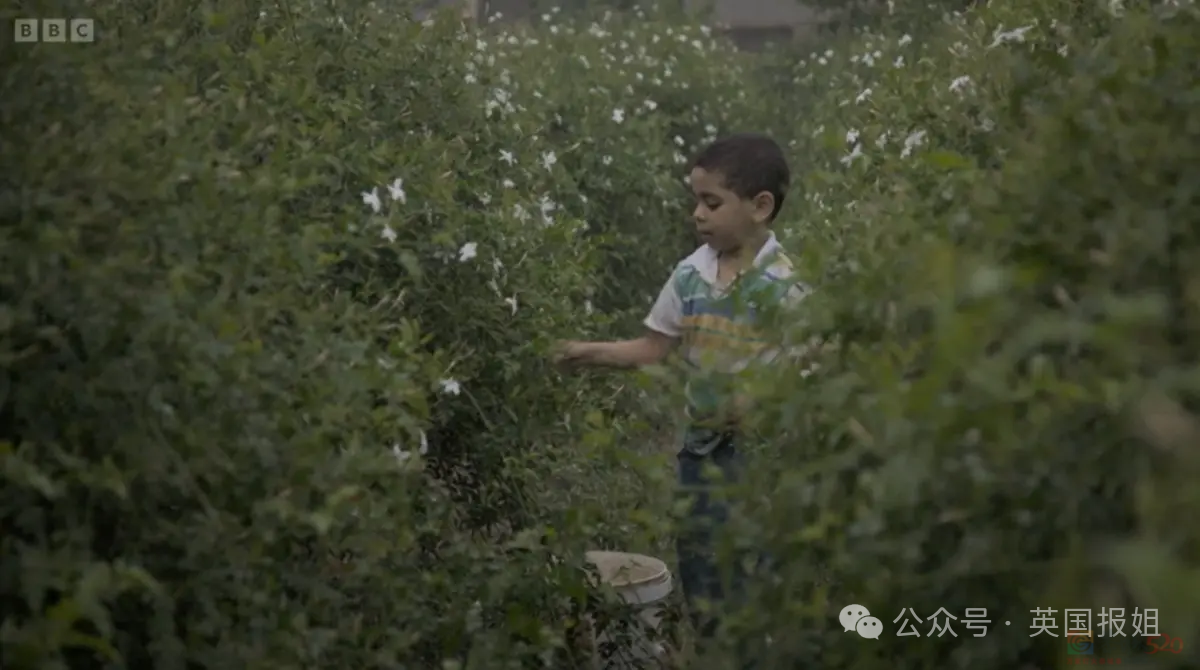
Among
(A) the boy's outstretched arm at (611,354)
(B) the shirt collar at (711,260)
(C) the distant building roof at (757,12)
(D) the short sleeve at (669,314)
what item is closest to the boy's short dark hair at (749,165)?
(B) the shirt collar at (711,260)

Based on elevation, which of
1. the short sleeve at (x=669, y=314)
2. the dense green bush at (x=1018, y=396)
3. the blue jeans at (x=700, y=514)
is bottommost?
the blue jeans at (x=700, y=514)

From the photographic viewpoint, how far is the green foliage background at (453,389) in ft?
3.88

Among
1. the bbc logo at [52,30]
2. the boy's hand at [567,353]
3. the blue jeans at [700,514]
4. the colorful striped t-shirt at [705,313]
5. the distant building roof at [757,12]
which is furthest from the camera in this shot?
the distant building roof at [757,12]

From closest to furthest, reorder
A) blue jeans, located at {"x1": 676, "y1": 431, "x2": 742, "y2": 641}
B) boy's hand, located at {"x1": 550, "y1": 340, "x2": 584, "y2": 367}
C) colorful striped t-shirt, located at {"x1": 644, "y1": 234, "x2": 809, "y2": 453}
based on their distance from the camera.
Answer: colorful striped t-shirt, located at {"x1": 644, "y1": 234, "x2": 809, "y2": 453}
blue jeans, located at {"x1": 676, "y1": 431, "x2": 742, "y2": 641}
boy's hand, located at {"x1": 550, "y1": 340, "x2": 584, "y2": 367}

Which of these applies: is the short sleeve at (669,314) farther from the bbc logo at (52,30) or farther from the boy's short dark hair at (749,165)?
the bbc logo at (52,30)

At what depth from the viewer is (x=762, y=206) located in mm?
2912

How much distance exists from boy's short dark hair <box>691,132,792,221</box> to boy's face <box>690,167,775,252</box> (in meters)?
0.01

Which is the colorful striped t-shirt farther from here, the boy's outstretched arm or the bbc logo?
the bbc logo

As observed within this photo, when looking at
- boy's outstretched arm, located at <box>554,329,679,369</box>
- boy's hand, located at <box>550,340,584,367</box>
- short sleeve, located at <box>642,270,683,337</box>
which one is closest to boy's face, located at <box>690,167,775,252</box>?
short sleeve, located at <box>642,270,683,337</box>

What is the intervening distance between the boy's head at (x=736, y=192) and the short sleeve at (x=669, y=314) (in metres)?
0.14

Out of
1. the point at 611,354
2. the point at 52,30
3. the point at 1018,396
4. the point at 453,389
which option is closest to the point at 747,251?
the point at 611,354

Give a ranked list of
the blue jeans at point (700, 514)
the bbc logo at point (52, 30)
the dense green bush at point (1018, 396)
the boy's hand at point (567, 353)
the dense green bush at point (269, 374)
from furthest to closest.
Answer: the boy's hand at point (567, 353) < the blue jeans at point (700, 514) < the bbc logo at point (52, 30) < the dense green bush at point (269, 374) < the dense green bush at point (1018, 396)

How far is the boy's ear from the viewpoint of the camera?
9.50 feet

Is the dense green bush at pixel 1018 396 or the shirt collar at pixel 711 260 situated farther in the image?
the shirt collar at pixel 711 260
